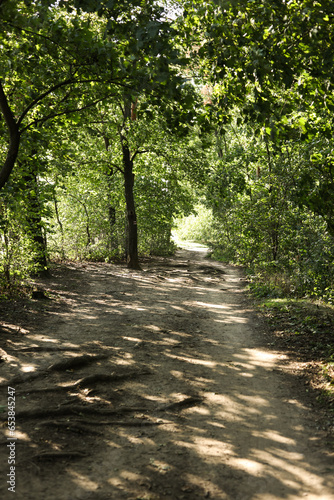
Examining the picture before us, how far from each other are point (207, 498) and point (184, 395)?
79.6 inches

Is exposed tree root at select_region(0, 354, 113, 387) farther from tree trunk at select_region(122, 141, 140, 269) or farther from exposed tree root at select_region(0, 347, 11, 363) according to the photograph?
tree trunk at select_region(122, 141, 140, 269)

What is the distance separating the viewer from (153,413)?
5.01 m

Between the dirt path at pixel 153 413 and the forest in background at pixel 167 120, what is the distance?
9.64 ft

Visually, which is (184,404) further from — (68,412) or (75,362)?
(75,362)

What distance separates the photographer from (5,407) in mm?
4832

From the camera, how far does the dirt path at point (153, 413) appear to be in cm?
367

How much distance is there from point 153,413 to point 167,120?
4292 millimetres

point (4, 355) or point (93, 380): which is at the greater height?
point (4, 355)

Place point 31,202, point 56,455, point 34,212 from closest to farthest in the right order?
point 56,455 < point 31,202 < point 34,212

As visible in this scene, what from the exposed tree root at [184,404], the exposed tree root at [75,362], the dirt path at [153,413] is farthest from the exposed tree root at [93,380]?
the exposed tree root at [184,404]

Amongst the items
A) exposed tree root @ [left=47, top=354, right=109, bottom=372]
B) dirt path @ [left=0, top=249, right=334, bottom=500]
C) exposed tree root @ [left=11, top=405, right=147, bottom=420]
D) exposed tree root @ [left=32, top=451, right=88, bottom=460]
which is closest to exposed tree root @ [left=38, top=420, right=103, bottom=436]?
dirt path @ [left=0, top=249, right=334, bottom=500]

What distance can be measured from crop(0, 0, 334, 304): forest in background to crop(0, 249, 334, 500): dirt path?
2938mm

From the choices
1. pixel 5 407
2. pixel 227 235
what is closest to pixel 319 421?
pixel 5 407

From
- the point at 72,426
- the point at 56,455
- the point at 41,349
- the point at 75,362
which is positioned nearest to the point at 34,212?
the point at 41,349
